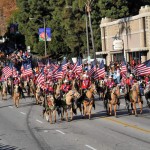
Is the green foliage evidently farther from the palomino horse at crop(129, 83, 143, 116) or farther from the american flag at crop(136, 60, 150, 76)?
the palomino horse at crop(129, 83, 143, 116)

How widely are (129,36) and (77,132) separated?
3605 cm

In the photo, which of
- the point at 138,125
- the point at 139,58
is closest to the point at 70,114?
the point at 138,125

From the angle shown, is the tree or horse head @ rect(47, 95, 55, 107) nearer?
horse head @ rect(47, 95, 55, 107)

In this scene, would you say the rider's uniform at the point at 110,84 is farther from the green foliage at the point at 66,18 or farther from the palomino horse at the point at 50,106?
the green foliage at the point at 66,18

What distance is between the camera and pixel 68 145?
20.4 meters

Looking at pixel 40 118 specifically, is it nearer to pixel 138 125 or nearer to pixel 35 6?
pixel 138 125

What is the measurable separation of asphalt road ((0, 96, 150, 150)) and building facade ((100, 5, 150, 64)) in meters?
23.0

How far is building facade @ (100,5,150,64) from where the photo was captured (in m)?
54.5

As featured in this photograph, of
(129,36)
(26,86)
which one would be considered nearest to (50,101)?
(26,86)

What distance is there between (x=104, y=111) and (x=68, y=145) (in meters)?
10.8

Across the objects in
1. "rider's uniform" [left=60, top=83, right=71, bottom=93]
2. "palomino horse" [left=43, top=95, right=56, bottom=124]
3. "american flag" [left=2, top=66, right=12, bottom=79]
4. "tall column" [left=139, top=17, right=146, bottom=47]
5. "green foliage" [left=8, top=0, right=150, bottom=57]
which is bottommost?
"palomino horse" [left=43, top=95, right=56, bottom=124]

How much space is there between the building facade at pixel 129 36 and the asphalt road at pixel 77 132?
75.6 feet

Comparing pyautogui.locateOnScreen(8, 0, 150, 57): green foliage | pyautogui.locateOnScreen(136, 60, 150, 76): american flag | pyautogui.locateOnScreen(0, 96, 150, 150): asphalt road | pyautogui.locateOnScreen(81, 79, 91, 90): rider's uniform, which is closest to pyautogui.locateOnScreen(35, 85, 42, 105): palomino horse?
pyautogui.locateOnScreen(81, 79, 91, 90): rider's uniform

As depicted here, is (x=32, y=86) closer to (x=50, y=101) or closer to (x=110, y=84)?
(x=110, y=84)
